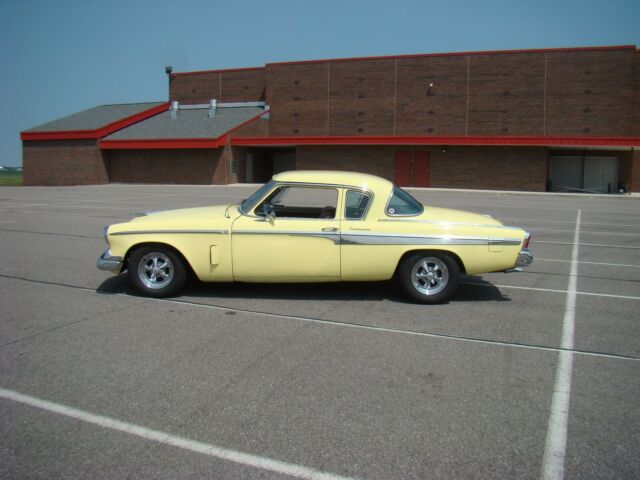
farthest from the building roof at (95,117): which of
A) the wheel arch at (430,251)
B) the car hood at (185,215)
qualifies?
the wheel arch at (430,251)

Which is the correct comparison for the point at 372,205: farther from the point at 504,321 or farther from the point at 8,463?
the point at 8,463

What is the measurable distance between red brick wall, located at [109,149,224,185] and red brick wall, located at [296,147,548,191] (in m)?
6.22

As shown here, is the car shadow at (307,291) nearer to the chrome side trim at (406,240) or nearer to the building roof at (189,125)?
the chrome side trim at (406,240)

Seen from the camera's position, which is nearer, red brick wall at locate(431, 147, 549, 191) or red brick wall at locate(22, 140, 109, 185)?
red brick wall at locate(431, 147, 549, 191)

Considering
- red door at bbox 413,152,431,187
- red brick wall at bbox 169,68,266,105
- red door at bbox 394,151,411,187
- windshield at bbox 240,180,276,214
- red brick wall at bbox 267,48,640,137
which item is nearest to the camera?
windshield at bbox 240,180,276,214

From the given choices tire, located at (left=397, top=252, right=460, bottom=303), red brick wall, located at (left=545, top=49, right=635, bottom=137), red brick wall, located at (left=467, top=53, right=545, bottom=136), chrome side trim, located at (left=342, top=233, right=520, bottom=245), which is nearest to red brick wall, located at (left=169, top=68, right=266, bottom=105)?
red brick wall, located at (left=467, top=53, right=545, bottom=136)

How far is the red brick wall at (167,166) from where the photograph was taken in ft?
132

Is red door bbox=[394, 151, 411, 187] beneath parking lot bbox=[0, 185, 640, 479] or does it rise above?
above

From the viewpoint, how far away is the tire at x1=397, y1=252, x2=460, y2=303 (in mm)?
6805

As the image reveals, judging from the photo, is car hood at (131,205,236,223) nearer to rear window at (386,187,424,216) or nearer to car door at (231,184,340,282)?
car door at (231,184,340,282)

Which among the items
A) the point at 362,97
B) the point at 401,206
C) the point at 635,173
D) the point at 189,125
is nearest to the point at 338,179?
the point at 401,206

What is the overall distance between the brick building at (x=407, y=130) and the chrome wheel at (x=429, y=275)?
30.7 metres

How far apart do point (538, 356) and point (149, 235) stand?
14.4 ft

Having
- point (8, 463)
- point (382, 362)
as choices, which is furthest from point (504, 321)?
point (8, 463)
